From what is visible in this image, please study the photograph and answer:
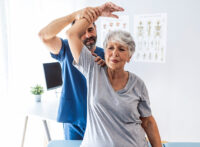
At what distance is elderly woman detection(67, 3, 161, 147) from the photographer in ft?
3.26

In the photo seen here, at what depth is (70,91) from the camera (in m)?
1.37

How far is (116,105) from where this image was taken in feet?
3.25

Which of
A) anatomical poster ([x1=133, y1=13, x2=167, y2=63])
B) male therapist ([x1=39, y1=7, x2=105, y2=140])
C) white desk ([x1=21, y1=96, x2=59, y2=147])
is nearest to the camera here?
male therapist ([x1=39, y1=7, x2=105, y2=140])

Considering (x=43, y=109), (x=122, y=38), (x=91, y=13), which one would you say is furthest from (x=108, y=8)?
(x=43, y=109)

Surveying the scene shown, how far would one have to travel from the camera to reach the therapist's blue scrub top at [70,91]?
133 cm

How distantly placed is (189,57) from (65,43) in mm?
1894

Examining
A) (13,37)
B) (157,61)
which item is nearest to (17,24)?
(13,37)

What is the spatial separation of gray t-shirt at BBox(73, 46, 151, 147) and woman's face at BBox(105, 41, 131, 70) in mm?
65

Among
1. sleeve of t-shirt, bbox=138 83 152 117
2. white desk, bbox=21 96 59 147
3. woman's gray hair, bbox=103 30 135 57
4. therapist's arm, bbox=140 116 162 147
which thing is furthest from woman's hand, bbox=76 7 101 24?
white desk, bbox=21 96 59 147

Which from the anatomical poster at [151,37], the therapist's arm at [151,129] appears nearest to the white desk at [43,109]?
the therapist's arm at [151,129]

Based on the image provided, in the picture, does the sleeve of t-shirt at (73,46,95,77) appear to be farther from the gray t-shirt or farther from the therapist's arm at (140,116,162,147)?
the therapist's arm at (140,116,162,147)

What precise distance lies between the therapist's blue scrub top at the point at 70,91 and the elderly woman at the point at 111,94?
Answer: 0.86 ft

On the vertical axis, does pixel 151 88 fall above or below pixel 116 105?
below

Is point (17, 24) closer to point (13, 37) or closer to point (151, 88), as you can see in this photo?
point (13, 37)
